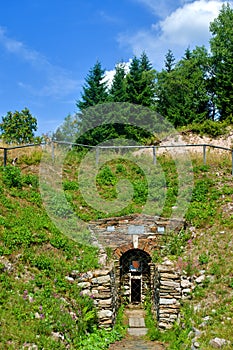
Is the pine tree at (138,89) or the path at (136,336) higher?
the pine tree at (138,89)

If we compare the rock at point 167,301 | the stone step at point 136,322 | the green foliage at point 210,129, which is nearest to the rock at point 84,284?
the stone step at point 136,322

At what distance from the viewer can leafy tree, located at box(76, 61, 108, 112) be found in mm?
36656

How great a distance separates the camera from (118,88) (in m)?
37.9

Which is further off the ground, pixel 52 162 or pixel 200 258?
pixel 52 162

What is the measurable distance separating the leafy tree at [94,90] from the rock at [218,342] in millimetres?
29789

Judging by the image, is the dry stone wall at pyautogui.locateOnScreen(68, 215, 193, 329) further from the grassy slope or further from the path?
the path

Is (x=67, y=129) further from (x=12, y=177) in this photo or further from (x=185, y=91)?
(x=12, y=177)

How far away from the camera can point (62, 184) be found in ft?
54.0

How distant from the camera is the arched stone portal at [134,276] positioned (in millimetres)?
13609

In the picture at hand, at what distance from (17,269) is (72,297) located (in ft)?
5.49

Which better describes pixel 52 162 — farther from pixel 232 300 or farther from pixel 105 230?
pixel 232 300

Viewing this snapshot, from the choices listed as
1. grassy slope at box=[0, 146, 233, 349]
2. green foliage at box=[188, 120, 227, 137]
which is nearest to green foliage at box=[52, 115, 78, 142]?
green foliage at box=[188, 120, 227, 137]

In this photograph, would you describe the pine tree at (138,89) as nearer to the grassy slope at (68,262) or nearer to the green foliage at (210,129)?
the green foliage at (210,129)

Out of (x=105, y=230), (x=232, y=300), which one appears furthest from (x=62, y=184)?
(x=232, y=300)
